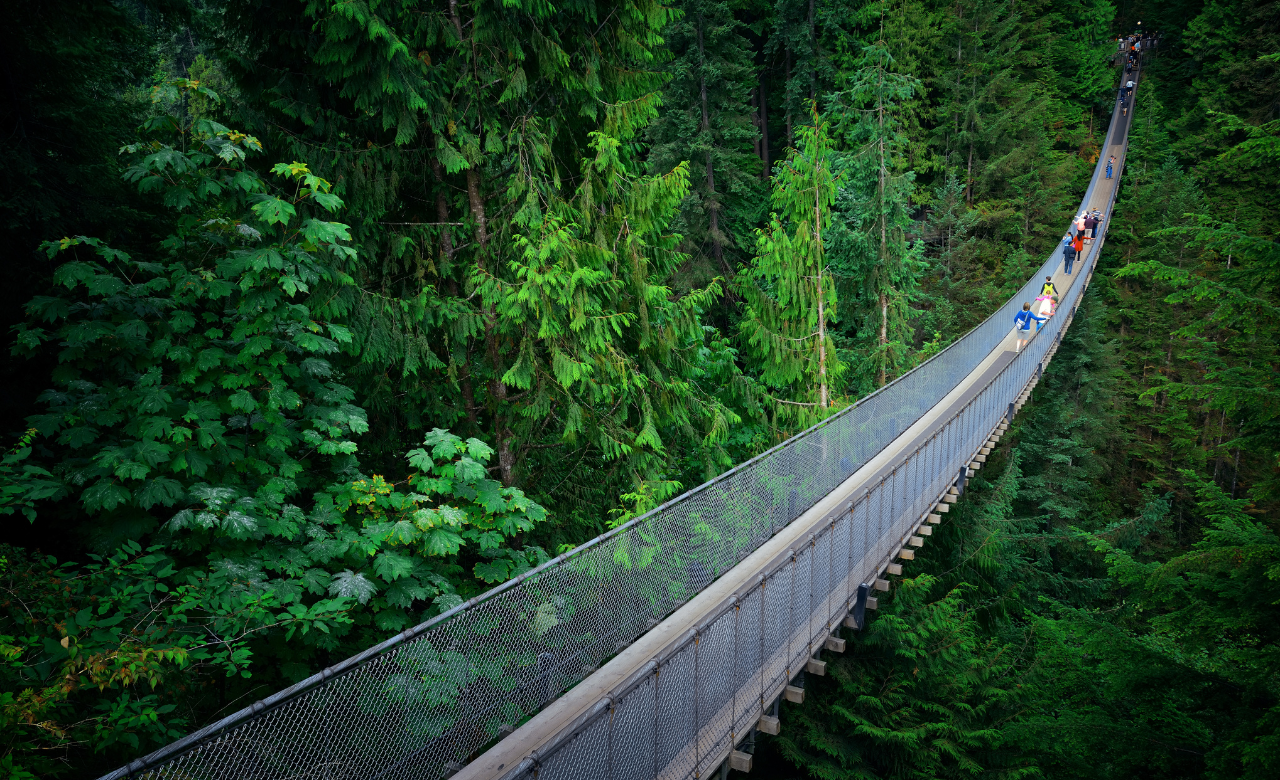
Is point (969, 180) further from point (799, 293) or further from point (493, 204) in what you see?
point (493, 204)

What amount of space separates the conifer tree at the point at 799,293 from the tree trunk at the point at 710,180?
6703 mm

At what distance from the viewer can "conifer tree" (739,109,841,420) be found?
41.3 feet

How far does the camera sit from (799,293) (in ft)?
42.7

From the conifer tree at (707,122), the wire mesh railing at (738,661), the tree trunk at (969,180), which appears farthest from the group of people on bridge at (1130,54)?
the wire mesh railing at (738,661)

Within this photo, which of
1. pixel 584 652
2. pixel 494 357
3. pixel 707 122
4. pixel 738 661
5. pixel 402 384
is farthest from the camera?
pixel 707 122

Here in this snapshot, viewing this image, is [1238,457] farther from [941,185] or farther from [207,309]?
[207,309]

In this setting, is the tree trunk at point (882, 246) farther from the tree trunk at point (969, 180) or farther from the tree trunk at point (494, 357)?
the tree trunk at point (969, 180)

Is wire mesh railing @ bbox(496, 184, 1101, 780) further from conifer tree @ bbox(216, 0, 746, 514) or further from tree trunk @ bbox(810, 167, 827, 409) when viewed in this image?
tree trunk @ bbox(810, 167, 827, 409)

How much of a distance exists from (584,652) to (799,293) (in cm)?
940

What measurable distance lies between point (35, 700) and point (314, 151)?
189 inches

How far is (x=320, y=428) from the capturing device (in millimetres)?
4992

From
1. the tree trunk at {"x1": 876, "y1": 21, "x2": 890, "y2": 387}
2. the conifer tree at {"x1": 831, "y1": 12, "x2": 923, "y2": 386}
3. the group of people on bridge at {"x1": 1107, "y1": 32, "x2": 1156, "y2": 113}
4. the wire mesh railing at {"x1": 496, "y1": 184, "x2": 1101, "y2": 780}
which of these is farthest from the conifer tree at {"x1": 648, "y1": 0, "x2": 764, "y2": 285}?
the group of people on bridge at {"x1": 1107, "y1": 32, "x2": 1156, "y2": 113}

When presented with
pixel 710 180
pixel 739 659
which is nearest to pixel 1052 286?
pixel 710 180

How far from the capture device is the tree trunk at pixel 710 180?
19.7 meters
